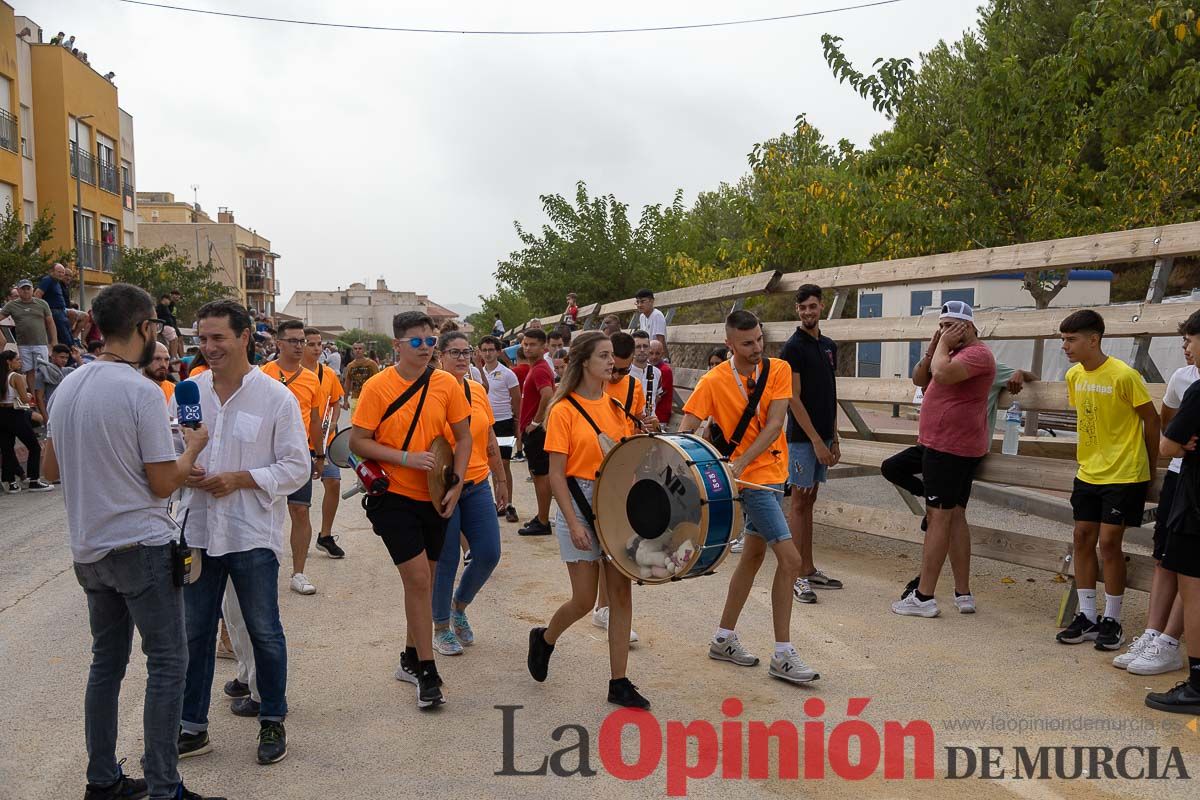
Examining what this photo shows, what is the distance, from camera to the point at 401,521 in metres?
5.43

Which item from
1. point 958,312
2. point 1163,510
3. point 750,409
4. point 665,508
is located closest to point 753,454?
point 750,409

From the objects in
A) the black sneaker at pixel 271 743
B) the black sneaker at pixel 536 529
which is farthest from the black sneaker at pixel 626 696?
the black sneaker at pixel 536 529

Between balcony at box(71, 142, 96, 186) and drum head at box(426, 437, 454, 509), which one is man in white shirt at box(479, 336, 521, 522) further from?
balcony at box(71, 142, 96, 186)

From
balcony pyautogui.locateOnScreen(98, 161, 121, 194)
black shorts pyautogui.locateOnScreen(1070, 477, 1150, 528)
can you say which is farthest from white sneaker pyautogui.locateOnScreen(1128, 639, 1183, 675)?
balcony pyautogui.locateOnScreen(98, 161, 121, 194)

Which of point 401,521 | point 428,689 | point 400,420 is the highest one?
point 400,420

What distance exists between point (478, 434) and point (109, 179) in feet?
132

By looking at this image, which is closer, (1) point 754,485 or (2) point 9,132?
(1) point 754,485

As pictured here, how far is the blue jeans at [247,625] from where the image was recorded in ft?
15.0

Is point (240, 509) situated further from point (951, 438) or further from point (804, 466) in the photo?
point (951, 438)

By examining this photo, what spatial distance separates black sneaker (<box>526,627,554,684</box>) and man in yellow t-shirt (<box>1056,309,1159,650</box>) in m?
3.34

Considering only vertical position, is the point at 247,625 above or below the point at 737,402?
below

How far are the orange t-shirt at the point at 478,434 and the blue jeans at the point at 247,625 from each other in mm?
1483

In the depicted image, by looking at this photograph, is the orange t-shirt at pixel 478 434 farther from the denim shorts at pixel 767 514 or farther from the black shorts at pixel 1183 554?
the black shorts at pixel 1183 554

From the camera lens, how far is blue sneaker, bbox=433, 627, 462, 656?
6246 mm
